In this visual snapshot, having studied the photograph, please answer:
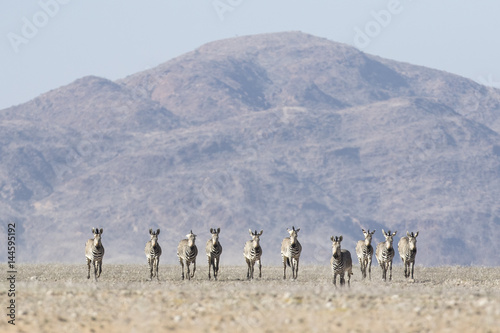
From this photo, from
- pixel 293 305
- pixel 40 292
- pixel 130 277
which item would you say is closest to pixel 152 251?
pixel 130 277

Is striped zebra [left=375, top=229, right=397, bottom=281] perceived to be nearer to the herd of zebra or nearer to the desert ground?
the herd of zebra

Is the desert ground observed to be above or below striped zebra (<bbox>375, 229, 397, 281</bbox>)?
below

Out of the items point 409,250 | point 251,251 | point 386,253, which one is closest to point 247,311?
point 386,253

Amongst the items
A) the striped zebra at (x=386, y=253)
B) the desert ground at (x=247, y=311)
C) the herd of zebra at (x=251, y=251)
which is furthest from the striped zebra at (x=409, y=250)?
the desert ground at (x=247, y=311)

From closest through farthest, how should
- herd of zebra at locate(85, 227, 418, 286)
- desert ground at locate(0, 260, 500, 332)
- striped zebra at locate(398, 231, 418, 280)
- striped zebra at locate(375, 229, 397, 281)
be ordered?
desert ground at locate(0, 260, 500, 332), herd of zebra at locate(85, 227, 418, 286), striped zebra at locate(375, 229, 397, 281), striped zebra at locate(398, 231, 418, 280)

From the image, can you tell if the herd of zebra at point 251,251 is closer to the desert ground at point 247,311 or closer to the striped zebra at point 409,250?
the striped zebra at point 409,250

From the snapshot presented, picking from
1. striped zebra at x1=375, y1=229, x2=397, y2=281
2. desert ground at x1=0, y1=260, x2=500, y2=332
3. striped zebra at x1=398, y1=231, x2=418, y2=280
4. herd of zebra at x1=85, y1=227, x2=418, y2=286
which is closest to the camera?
desert ground at x1=0, y1=260, x2=500, y2=332

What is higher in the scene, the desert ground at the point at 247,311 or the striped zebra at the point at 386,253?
the striped zebra at the point at 386,253

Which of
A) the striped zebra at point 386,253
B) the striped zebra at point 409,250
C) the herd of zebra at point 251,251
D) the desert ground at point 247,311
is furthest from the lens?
the striped zebra at point 409,250

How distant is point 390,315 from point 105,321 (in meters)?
6.21

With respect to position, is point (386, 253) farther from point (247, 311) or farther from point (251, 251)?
point (247, 311)

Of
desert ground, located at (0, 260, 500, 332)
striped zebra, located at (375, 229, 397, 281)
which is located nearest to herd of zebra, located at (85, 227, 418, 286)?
striped zebra, located at (375, 229, 397, 281)

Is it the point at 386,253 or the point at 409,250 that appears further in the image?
the point at 409,250

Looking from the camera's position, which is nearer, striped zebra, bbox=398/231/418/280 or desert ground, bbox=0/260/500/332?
desert ground, bbox=0/260/500/332
